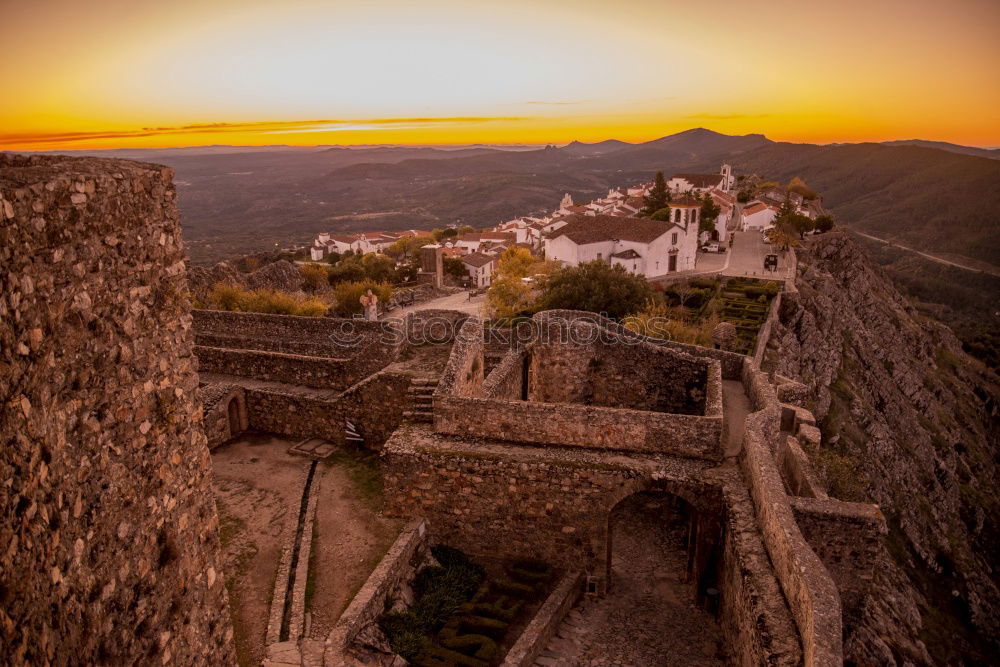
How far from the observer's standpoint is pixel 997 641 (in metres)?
21.3

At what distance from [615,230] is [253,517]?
43.9m

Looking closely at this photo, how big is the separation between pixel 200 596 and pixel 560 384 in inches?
427

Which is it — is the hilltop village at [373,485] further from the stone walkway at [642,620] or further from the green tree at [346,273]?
the green tree at [346,273]

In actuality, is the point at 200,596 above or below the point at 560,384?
above

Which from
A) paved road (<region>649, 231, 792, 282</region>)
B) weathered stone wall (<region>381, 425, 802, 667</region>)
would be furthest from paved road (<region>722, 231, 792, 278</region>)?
weathered stone wall (<region>381, 425, 802, 667</region>)

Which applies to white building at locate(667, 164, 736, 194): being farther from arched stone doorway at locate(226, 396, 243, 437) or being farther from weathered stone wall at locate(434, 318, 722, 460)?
weathered stone wall at locate(434, 318, 722, 460)

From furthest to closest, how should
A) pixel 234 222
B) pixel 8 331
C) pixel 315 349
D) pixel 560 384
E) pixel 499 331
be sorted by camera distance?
pixel 234 222, pixel 315 349, pixel 499 331, pixel 560 384, pixel 8 331

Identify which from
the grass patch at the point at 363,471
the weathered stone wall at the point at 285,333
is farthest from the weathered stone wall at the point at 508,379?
the weathered stone wall at the point at 285,333

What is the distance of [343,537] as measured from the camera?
10867mm

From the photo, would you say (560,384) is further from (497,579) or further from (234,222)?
(234,222)

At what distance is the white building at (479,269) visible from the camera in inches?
2167

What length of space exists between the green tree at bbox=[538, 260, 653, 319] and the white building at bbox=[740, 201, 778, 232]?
49699 millimetres

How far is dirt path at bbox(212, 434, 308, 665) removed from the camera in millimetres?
9016

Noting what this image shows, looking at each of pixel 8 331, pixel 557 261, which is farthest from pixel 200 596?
pixel 557 261
